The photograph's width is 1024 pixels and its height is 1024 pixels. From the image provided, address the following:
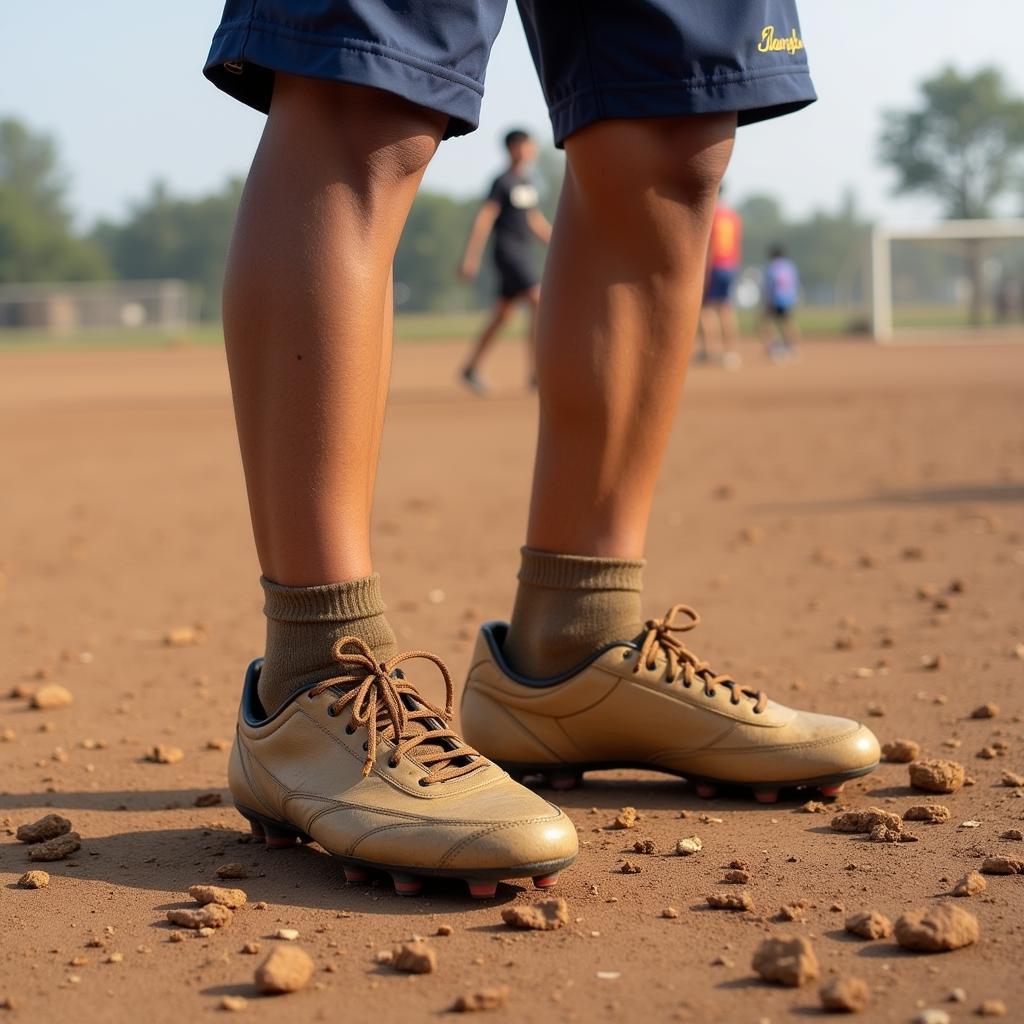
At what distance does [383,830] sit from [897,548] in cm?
298

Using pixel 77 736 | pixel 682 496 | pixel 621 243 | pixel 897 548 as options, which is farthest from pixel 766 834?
pixel 682 496

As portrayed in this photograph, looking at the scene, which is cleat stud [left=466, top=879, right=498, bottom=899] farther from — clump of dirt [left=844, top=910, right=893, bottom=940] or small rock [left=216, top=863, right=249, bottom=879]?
clump of dirt [left=844, top=910, right=893, bottom=940]

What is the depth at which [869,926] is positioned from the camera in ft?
4.84

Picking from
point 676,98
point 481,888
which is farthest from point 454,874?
point 676,98

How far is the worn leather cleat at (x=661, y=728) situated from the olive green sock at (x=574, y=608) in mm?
29

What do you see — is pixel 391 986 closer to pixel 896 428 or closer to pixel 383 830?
Answer: pixel 383 830

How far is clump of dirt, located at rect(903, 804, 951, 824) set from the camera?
1.92 m

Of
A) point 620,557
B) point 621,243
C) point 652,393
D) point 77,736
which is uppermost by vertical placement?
point 621,243

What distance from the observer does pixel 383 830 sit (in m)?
1.69

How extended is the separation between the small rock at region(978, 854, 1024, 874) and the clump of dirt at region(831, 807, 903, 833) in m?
0.20

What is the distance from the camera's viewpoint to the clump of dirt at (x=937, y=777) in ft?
6.72

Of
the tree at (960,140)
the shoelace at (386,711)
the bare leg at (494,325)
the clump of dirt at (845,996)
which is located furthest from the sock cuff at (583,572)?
the tree at (960,140)

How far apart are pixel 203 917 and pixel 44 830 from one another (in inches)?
18.9

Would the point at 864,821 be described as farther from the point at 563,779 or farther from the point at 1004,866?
the point at 563,779
